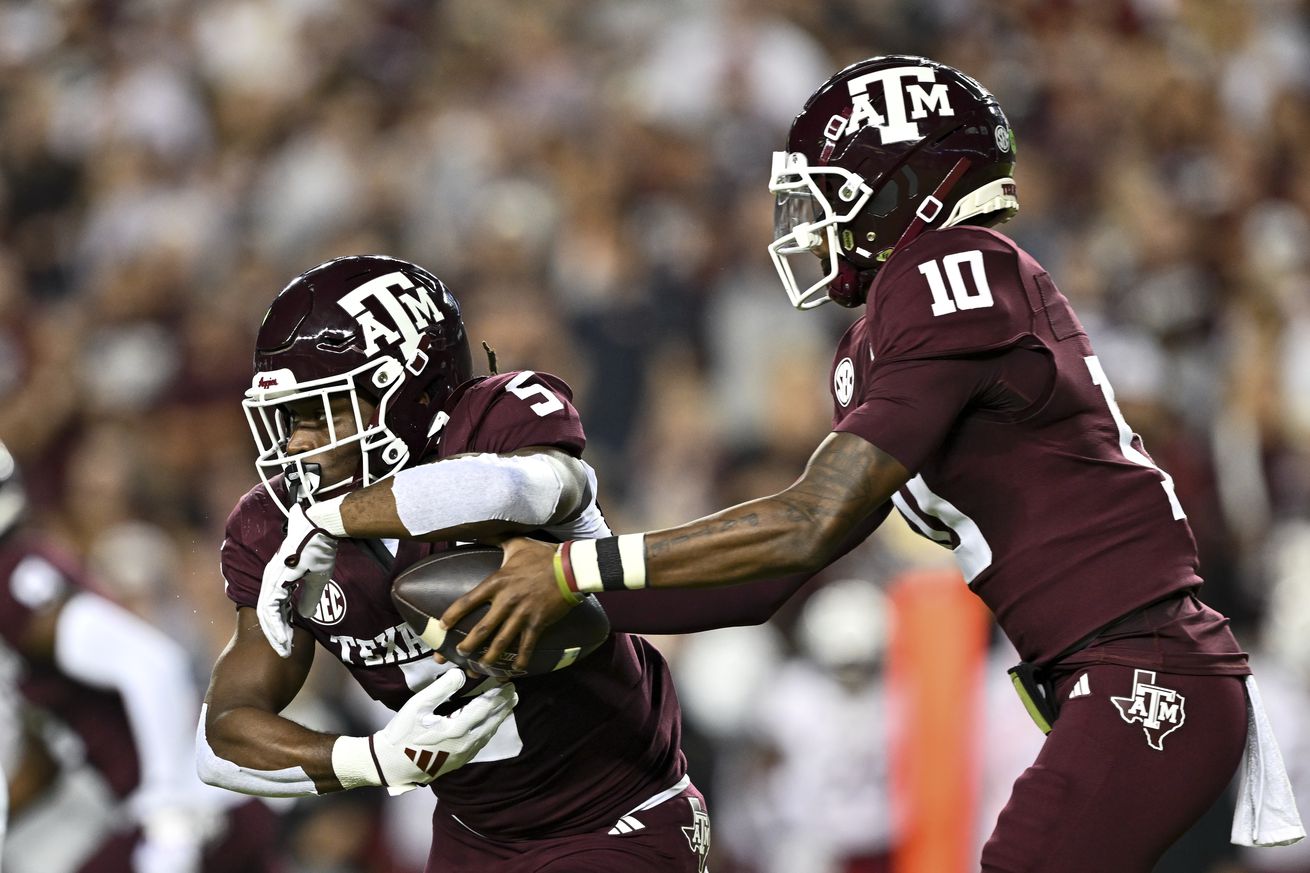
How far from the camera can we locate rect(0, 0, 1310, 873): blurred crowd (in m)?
6.30

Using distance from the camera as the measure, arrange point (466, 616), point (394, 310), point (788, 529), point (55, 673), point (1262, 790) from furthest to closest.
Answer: point (55, 673)
point (394, 310)
point (1262, 790)
point (466, 616)
point (788, 529)

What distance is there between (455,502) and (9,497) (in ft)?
7.55

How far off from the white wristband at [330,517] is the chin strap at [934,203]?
1.02 m

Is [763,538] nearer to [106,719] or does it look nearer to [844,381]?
[844,381]

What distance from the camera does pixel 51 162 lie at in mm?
8594

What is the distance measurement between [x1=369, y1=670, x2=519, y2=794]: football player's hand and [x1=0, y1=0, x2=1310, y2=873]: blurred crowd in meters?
3.05

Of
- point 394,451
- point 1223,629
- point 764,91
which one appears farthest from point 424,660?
point 764,91

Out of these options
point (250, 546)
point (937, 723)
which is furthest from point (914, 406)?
point (937, 723)

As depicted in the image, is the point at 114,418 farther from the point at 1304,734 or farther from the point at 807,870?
the point at 1304,734

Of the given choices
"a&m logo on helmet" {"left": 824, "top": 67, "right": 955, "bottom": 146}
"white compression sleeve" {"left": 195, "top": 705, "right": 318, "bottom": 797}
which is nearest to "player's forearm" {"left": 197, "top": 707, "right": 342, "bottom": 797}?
"white compression sleeve" {"left": 195, "top": 705, "right": 318, "bottom": 797}

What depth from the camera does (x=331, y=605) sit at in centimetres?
312

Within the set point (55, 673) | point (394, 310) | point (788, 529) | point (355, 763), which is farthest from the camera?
point (55, 673)

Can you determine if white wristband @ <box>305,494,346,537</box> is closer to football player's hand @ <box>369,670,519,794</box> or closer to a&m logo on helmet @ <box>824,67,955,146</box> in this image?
football player's hand @ <box>369,670,519,794</box>

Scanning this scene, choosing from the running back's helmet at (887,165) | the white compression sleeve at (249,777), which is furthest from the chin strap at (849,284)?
the white compression sleeve at (249,777)
